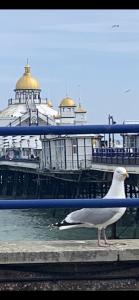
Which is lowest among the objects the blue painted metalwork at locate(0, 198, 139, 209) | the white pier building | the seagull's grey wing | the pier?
Answer: the pier

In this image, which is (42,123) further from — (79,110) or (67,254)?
(67,254)

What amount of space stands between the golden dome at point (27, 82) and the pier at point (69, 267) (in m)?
78.2

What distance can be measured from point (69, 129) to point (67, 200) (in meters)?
0.30

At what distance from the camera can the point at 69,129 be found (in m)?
2.46

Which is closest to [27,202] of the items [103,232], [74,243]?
[74,243]

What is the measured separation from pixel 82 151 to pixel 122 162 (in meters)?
9.44

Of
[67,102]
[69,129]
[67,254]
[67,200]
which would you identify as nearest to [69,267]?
[67,254]

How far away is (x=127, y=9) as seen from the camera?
1885 millimetres

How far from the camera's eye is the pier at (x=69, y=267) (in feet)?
9.02

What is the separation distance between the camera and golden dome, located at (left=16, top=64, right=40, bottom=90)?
265ft

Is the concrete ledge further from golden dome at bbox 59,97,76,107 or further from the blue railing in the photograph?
golden dome at bbox 59,97,76,107

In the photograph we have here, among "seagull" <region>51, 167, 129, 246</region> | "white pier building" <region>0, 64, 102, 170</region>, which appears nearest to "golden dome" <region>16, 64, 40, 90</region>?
"white pier building" <region>0, 64, 102, 170</region>

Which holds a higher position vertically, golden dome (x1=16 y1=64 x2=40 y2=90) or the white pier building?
golden dome (x1=16 y1=64 x2=40 y2=90)
